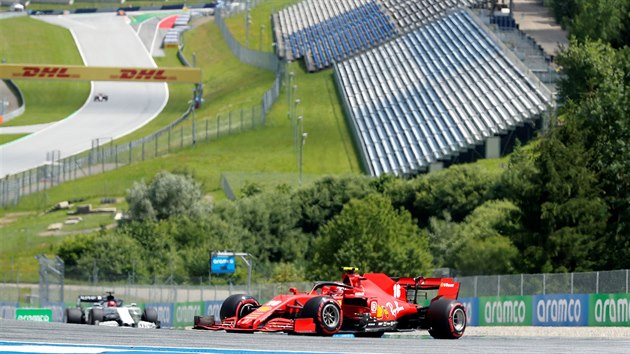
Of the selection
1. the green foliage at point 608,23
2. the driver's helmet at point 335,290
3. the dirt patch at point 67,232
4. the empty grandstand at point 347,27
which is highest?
the empty grandstand at point 347,27

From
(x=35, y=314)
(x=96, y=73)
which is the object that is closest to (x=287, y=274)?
(x=35, y=314)

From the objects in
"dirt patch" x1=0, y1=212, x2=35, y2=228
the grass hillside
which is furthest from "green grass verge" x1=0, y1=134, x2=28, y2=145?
"dirt patch" x1=0, y1=212, x2=35, y2=228

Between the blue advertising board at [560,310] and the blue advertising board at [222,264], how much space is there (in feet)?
86.2

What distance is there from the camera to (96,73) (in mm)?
143000

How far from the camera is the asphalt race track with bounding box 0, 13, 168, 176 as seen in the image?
407ft

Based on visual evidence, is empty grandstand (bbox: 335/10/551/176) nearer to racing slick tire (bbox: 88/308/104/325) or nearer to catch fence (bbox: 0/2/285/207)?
catch fence (bbox: 0/2/285/207)

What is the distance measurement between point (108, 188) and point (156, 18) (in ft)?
308

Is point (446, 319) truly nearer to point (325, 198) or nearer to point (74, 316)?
point (74, 316)

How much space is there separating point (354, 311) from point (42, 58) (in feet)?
440

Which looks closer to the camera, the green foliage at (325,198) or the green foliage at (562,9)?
the green foliage at (325,198)

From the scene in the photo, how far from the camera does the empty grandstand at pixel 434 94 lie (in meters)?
104

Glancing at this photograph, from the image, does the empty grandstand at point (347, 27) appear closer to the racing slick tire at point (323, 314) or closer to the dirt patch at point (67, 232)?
the dirt patch at point (67, 232)

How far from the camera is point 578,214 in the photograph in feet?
206

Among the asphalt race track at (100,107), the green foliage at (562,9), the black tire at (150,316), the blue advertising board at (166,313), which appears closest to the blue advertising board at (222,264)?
the blue advertising board at (166,313)
